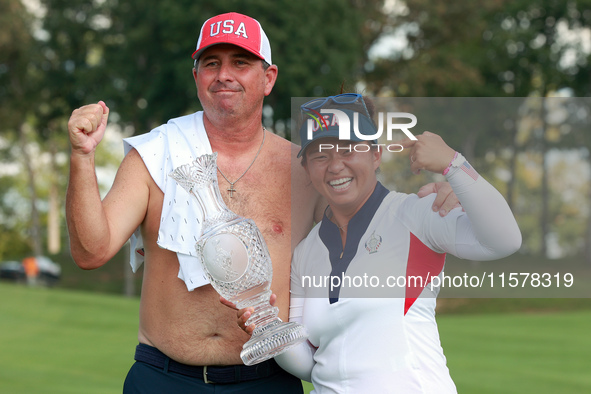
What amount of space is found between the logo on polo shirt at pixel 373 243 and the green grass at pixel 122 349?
630 cm

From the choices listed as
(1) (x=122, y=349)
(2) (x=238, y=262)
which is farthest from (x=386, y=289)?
(1) (x=122, y=349)

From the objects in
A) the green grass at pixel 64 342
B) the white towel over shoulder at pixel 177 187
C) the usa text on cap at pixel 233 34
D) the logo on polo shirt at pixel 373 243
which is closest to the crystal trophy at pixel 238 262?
the white towel over shoulder at pixel 177 187

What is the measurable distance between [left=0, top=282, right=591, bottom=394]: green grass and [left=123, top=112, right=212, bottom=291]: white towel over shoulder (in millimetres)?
5932

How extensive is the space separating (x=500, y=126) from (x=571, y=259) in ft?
2.15

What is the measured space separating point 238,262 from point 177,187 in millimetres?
470

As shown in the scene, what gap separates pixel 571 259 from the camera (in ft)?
11.0

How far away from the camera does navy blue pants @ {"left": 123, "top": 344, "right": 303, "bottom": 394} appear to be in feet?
11.0

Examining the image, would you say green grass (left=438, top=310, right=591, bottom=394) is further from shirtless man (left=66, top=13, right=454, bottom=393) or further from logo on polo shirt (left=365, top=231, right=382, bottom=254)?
logo on polo shirt (left=365, top=231, right=382, bottom=254)

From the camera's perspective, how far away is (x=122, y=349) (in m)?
11.9

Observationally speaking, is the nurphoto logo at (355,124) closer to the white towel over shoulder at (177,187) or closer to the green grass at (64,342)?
the white towel over shoulder at (177,187)

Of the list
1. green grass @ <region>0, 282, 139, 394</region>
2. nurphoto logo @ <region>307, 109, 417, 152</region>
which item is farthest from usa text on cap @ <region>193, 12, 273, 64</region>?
green grass @ <region>0, 282, 139, 394</region>

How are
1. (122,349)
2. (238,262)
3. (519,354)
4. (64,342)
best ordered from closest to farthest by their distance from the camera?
(238,262) → (519,354) → (122,349) → (64,342)

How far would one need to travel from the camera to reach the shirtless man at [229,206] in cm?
319

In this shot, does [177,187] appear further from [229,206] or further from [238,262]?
[238,262]
